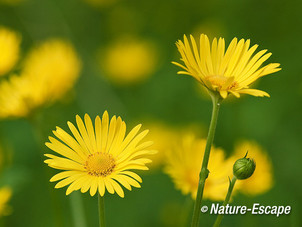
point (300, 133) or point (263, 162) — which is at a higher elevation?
point (300, 133)

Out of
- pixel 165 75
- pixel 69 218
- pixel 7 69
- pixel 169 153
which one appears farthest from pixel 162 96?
pixel 169 153

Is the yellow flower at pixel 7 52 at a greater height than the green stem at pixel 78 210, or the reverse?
the yellow flower at pixel 7 52

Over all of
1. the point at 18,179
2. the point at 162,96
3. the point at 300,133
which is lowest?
the point at 18,179

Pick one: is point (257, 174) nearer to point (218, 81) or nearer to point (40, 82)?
point (218, 81)

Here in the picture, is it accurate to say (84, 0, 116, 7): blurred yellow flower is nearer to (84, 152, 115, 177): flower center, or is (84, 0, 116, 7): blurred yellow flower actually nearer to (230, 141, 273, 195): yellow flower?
(230, 141, 273, 195): yellow flower

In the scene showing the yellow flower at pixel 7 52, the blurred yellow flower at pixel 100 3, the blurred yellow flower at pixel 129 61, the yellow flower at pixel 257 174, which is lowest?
the yellow flower at pixel 257 174

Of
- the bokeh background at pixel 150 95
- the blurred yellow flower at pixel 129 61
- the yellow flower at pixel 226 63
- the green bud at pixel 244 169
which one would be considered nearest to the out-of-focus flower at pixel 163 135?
the bokeh background at pixel 150 95

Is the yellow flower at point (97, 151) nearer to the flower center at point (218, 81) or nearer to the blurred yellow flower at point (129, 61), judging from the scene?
the flower center at point (218, 81)

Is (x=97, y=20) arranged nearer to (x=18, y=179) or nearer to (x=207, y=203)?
(x=207, y=203)
